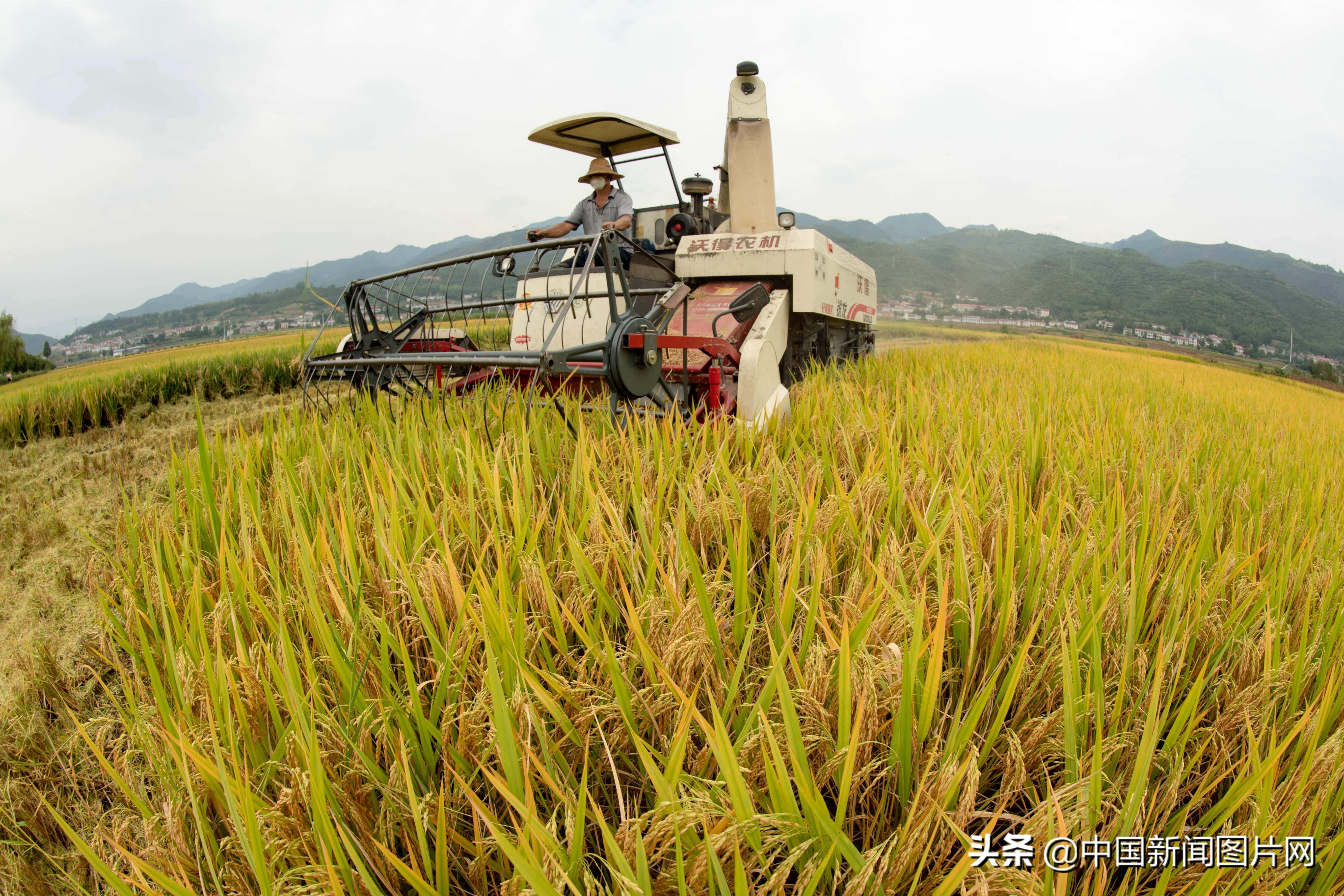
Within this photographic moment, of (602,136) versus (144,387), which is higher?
(602,136)

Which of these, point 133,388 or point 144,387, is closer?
point 133,388

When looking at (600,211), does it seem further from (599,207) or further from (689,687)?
(689,687)

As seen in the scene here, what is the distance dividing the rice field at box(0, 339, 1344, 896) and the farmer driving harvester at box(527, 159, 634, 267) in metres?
3.85

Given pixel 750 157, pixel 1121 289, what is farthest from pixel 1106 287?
pixel 750 157

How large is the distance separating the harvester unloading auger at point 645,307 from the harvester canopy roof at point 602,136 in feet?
0.06

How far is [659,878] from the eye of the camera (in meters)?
0.81

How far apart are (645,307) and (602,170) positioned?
1.61 meters

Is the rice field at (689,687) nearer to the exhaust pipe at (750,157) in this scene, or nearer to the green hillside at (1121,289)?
the exhaust pipe at (750,157)

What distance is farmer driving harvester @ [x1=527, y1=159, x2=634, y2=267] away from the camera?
18.1 ft

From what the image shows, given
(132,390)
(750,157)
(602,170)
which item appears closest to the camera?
(750,157)

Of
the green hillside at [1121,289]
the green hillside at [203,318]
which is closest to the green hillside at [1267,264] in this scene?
the green hillside at [1121,289]

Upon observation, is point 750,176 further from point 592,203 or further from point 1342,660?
point 1342,660

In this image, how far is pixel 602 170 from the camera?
5.70 metres

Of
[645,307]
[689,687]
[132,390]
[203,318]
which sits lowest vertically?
[689,687]
